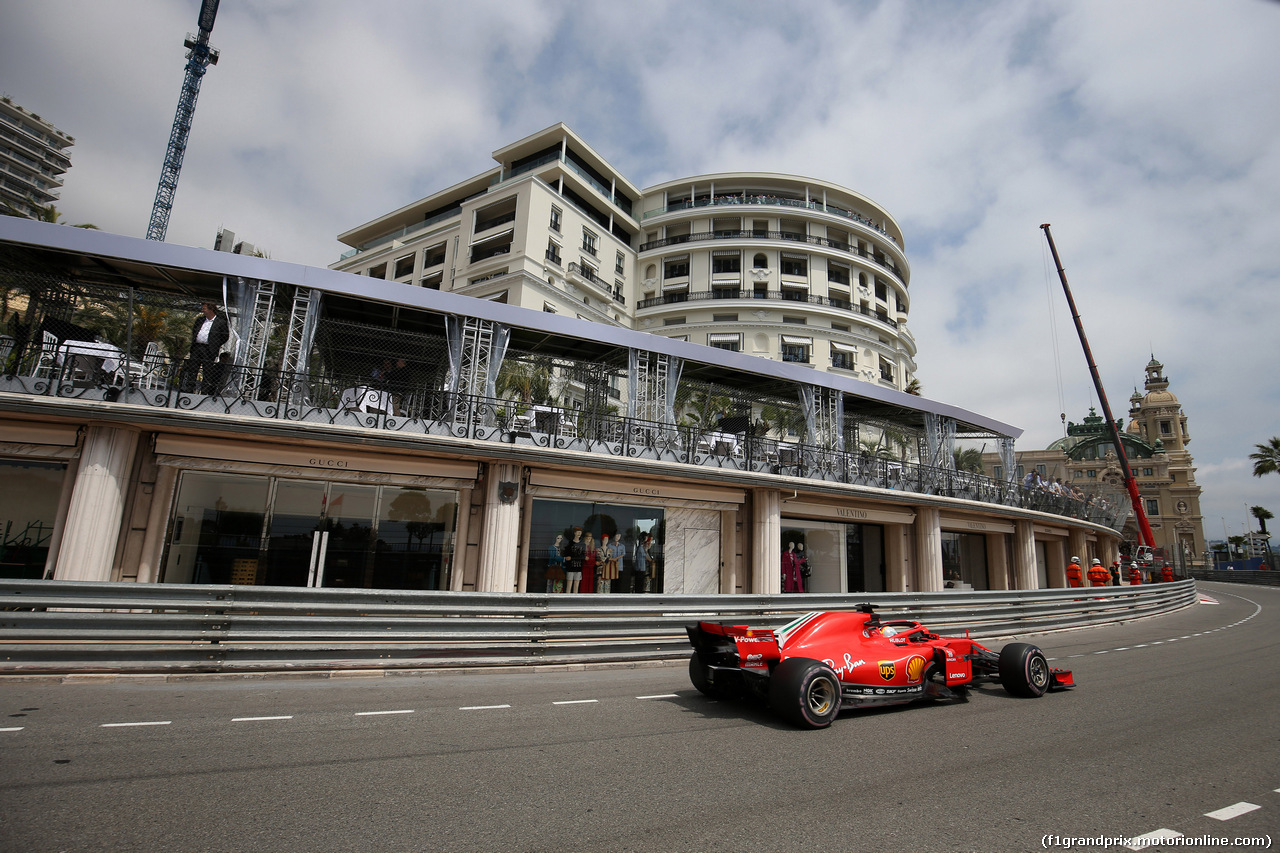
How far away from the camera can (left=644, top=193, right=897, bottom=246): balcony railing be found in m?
57.7

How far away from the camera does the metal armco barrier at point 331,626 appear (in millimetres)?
7023

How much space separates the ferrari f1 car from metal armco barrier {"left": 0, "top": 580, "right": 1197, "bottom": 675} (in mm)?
2522

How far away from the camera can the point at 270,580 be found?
11766 millimetres

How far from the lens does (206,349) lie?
36.1 feet

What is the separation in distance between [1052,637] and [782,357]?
1583 inches

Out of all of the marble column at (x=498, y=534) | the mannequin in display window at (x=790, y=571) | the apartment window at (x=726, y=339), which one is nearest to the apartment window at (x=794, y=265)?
the apartment window at (x=726, y=339)

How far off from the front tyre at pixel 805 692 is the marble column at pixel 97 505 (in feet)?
34.7

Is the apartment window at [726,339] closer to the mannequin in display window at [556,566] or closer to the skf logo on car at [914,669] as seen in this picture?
the mannequin in display window at [556,566]

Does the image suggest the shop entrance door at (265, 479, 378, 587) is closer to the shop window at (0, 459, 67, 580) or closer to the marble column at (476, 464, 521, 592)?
the marble column at (476, 464, 521, 592)

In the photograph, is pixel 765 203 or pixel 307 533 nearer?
pixel 307 533

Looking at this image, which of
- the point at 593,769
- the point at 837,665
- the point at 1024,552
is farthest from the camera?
the point at 1024,552

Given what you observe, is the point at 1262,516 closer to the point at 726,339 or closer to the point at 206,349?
the point at 726,339

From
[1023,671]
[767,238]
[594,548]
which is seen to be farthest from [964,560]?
[767,238]

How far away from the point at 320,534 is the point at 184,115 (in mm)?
85951
